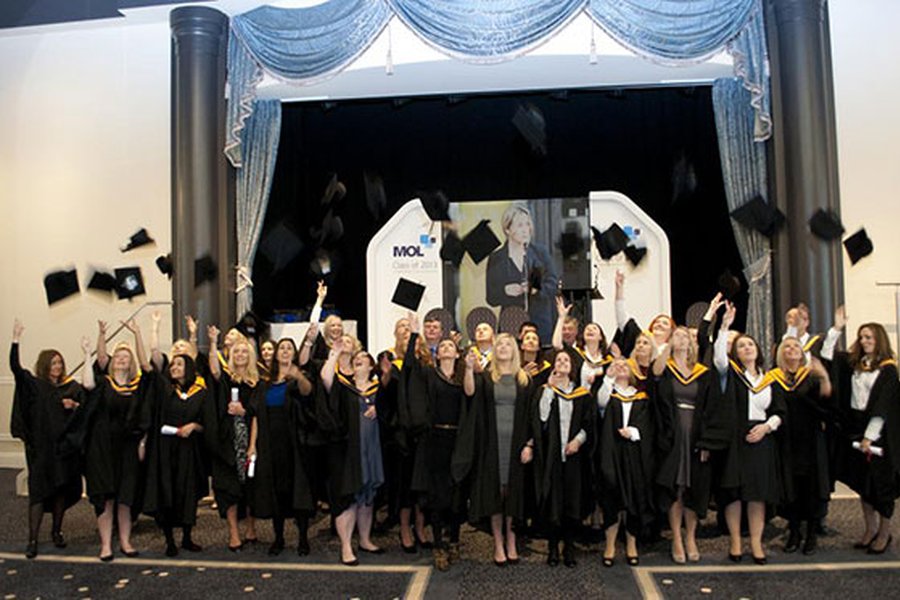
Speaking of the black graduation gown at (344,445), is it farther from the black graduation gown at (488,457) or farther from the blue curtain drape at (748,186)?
the blue curtain drape at (748,186)

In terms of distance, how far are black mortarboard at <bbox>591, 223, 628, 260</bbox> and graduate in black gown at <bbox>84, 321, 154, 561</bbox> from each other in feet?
14.6

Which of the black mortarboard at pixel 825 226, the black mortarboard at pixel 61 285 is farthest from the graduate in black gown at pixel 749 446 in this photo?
the black mortarboard at pixel 61 285

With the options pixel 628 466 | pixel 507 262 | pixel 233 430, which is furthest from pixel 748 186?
pixel 233 430

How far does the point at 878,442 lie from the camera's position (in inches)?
182

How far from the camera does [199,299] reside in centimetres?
680

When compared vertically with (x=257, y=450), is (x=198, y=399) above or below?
above

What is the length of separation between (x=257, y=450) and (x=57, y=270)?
14.5 feet

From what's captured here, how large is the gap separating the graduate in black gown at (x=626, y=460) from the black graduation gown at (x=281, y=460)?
183cm

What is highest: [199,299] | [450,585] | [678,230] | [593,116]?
[593,116]

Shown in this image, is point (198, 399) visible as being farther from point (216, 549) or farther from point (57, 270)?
point (57, 270)

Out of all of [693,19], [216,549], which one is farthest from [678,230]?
[216,549]

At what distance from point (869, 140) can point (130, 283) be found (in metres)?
7.27

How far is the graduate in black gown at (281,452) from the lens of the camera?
15.7 ft

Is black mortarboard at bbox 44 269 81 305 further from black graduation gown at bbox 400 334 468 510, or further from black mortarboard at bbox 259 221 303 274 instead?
black graduation gown at bbox 400 334 468 510
